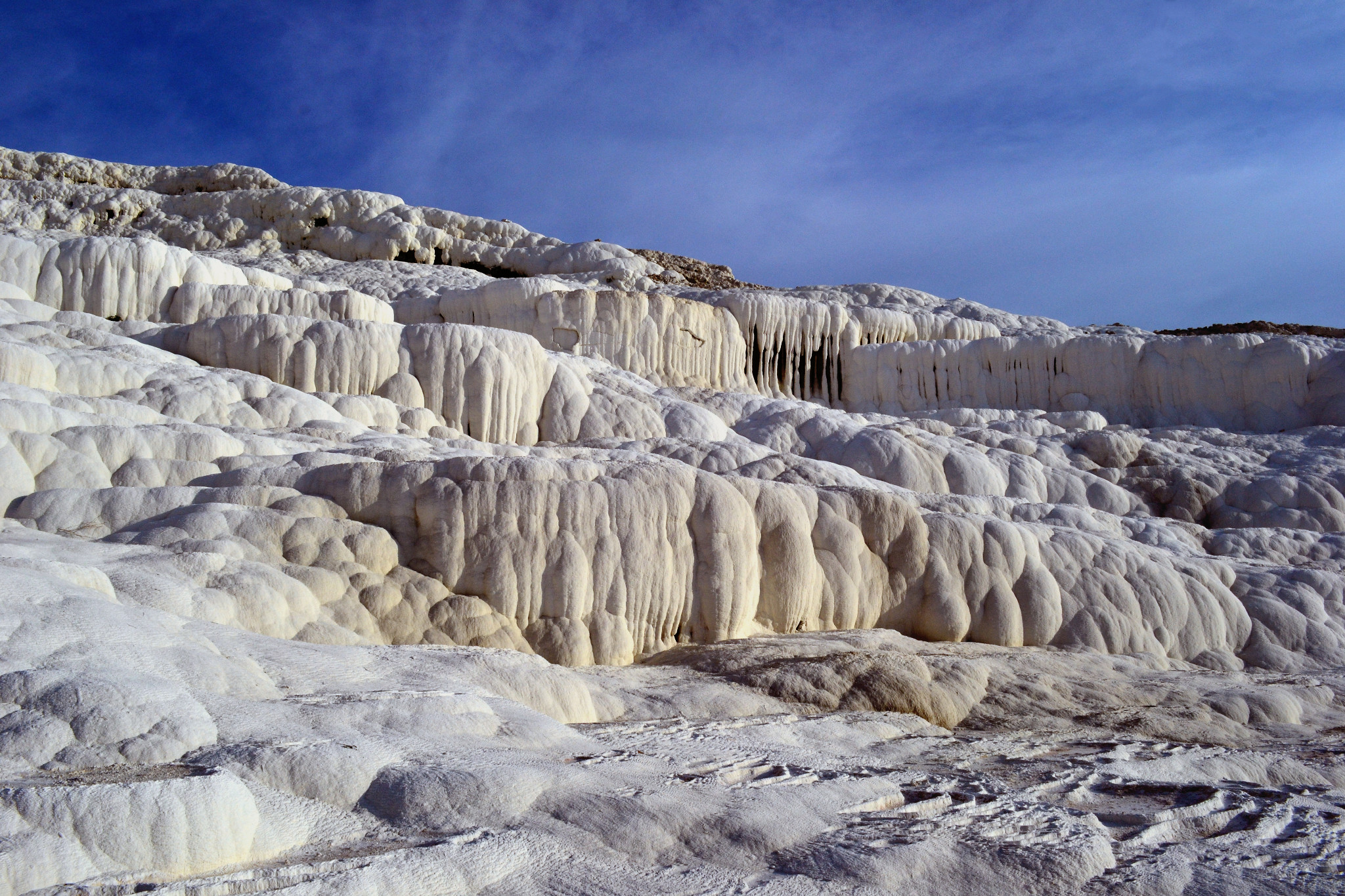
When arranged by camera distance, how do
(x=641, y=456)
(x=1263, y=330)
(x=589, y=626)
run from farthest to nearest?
(x=1263, y=330) < (x=641, y=456) < (x=589, y=626)

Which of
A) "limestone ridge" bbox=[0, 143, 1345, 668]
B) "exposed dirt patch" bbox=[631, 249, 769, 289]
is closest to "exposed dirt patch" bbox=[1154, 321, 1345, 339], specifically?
"limestone ridge" bbox=[0, 143, 1345, 668]

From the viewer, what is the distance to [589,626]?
7.61 m

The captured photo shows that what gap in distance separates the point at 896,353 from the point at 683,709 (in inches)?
751

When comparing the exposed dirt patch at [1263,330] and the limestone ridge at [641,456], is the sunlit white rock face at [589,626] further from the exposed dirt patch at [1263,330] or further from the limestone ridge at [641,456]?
the exposed dirt patch at [1263,330]

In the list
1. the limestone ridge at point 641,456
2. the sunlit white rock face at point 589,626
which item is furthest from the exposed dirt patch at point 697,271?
the sunlit white rock face at point 589,626

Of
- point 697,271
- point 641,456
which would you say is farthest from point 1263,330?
point 641,456

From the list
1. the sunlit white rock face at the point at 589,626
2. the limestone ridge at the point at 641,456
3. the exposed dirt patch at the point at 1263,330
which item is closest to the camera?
the sunlit white rock face at the point at 589,626

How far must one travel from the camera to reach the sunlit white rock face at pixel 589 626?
3.34m

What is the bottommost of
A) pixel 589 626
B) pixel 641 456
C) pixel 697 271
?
pixel 589 626

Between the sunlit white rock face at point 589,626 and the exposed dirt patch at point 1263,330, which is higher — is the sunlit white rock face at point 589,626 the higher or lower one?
the lower one

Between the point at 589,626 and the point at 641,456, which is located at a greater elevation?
the point at 641,456

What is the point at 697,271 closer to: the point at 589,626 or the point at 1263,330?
the point at 1263,330

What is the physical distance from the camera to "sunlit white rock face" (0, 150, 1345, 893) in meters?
3.34

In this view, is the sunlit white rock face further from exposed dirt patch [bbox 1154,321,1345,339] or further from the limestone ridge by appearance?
exposed dirt patch [bbox 1154,321,1345,339]
